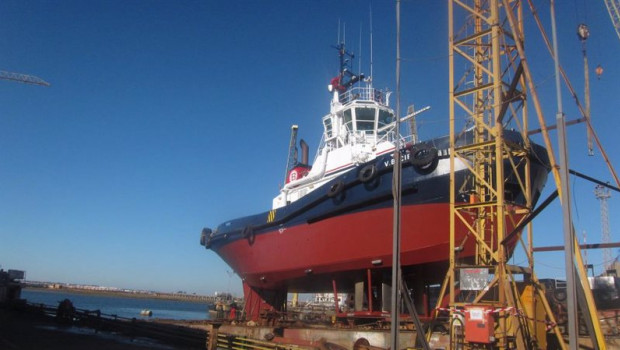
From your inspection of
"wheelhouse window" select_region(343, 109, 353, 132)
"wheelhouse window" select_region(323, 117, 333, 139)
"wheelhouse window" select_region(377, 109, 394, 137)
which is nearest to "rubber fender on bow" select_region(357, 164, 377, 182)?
"wheelhouse window" select_region(377, 109, 394, 137)

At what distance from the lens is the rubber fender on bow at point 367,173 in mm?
18703

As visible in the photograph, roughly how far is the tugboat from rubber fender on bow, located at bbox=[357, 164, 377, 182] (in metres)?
0.04

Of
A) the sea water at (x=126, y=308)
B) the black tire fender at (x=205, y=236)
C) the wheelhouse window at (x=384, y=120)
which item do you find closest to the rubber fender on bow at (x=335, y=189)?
the wheelhouse window at (x=384, y=120)

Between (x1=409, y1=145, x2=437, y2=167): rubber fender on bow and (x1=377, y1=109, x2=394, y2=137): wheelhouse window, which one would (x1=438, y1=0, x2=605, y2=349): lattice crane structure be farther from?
(x1=377, y1=109, x2=394, y2=137): wheelhouse window

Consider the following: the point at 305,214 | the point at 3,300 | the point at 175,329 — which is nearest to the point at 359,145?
the point at 305,214

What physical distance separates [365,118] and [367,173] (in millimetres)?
7530

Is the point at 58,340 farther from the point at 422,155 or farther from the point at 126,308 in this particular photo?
the point at 126,308

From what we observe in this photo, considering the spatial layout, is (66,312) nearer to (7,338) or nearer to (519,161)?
(7,338)

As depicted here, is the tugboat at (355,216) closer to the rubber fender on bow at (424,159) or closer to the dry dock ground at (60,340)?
the rubber fender on bow at (424,159)

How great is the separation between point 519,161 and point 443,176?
2561mm

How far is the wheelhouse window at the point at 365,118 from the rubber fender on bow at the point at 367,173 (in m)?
6.90

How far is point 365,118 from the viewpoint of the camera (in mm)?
25875

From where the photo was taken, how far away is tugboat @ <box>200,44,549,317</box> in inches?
679

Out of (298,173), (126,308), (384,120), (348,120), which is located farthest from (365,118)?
(126,308)
